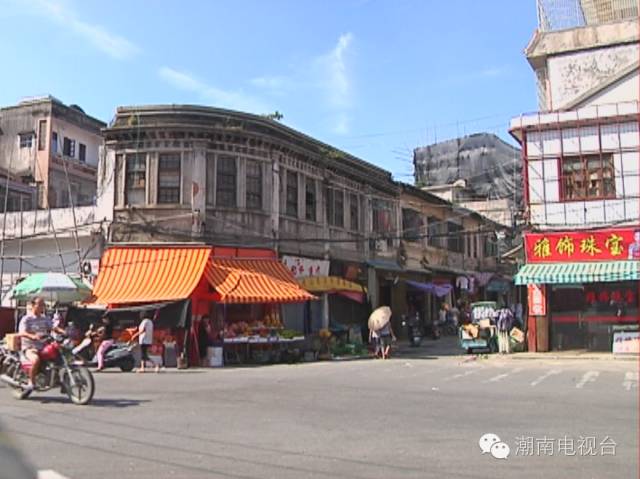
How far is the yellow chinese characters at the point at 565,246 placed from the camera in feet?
78.2

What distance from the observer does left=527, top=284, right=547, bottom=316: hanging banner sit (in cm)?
2406

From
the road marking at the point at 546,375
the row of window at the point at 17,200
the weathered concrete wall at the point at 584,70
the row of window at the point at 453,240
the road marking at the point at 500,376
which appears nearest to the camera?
the road marking at the point at 546,375

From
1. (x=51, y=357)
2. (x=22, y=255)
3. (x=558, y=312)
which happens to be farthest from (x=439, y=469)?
(x=22, y=255)

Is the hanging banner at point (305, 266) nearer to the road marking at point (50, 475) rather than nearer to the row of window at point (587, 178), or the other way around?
the row of window at point (587, 178)

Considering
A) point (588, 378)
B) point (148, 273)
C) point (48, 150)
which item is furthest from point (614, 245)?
point (48, 150)

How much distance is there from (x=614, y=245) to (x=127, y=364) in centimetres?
1654

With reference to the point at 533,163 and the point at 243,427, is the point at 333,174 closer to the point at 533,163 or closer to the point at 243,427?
the point at 533,163

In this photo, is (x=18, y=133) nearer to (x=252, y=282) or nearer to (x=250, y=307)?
(x=250, y=307)

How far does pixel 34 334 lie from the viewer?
37.6ft

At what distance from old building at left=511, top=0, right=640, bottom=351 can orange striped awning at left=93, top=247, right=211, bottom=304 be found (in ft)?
36.8

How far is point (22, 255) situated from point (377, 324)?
13801 mm

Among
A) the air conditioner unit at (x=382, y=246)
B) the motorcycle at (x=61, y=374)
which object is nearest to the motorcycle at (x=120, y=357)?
the motorcycle at (x=61, y=374)

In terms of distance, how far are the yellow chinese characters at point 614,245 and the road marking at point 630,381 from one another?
7144mm
